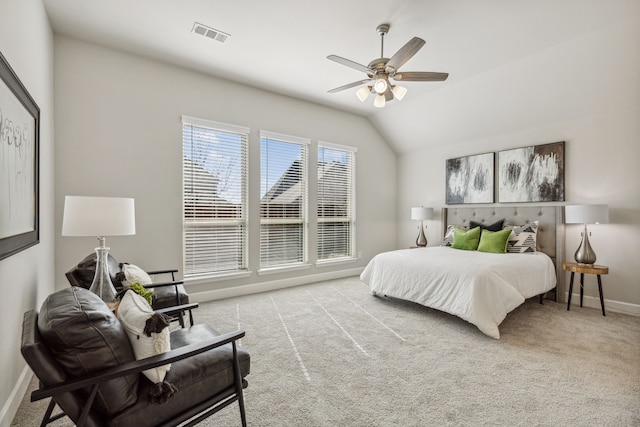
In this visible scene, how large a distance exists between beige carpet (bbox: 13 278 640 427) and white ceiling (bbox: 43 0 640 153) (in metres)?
3.07

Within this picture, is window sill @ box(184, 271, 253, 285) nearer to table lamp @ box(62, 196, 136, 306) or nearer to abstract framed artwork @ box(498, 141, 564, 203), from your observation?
table lamp @ box(62, 196, 136, 306)

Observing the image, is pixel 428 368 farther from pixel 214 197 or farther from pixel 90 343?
pixel 214 197

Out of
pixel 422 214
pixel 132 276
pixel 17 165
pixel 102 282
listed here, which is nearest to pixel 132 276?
pixel 132 276

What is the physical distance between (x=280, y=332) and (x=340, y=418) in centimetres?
136

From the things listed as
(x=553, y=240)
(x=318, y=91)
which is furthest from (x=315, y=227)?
(x=553, y=240)

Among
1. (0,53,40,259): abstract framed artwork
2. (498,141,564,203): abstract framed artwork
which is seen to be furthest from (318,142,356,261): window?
(0,53,40,259): abstract framed artwork

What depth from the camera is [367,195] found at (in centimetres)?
588

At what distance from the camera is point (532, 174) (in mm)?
4395

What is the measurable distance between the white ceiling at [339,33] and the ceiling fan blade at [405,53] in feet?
1.64

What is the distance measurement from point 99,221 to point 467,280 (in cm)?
322

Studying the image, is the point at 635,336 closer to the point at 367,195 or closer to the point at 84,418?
the point at 367,195

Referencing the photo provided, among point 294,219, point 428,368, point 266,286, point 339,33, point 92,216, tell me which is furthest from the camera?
point 294,219

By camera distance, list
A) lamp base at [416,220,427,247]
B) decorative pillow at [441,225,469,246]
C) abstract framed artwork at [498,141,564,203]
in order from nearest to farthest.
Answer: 1. abstract framed artwork at [498,141,564,203]
2. decorative pillow at [441,225,469,246]
3. lamp base at [416,220,427,247]

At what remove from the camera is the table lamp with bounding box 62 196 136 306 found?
1966 millimetres
